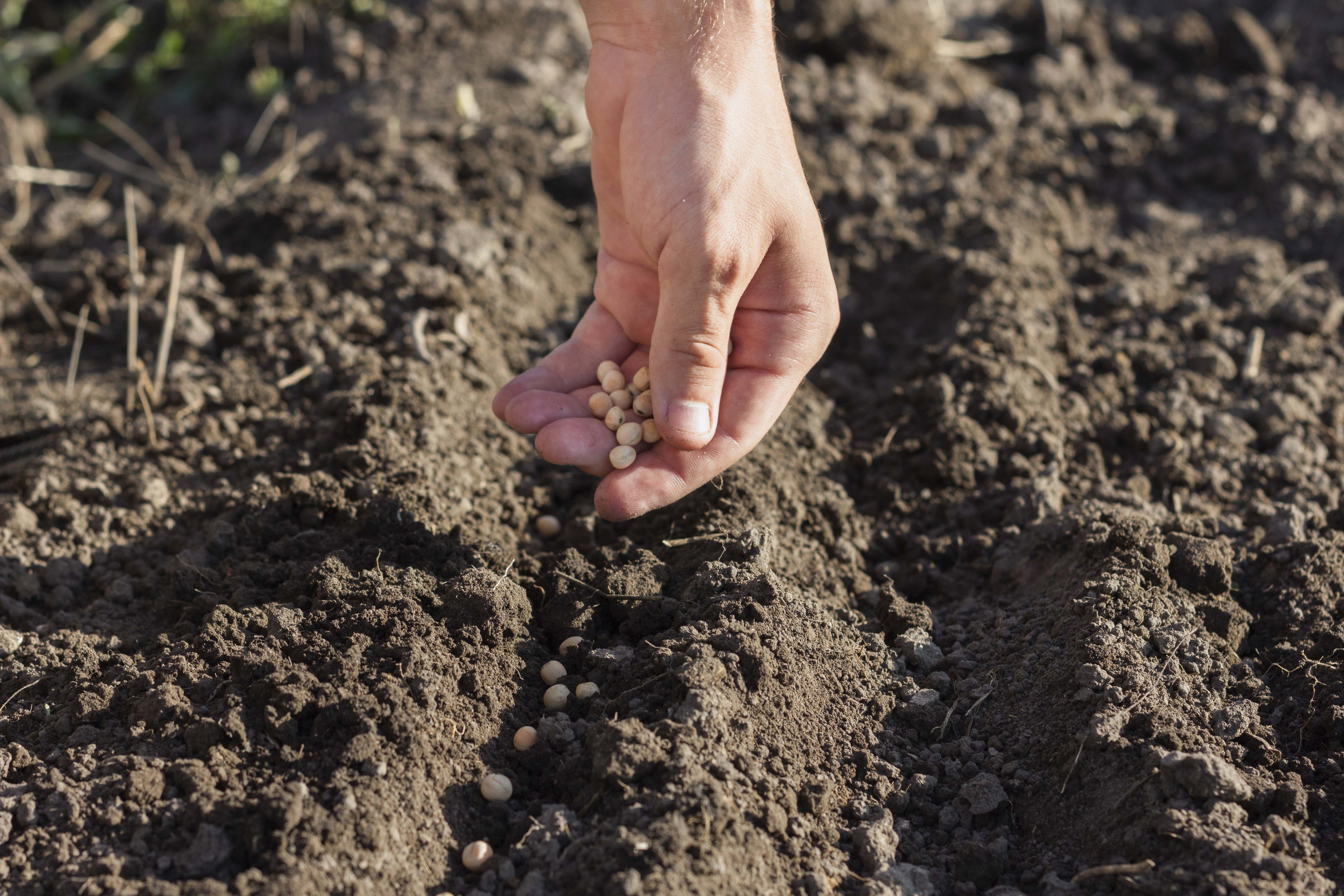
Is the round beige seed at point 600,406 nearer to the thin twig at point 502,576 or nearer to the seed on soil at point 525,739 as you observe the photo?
the thin twig at point 502,576

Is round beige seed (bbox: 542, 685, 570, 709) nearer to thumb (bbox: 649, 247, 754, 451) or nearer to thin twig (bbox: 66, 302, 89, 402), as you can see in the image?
thumb (bbox: 649, 247, 754, 451)

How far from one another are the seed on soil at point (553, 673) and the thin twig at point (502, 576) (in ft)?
0.66

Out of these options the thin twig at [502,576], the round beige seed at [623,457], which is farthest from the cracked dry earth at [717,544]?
the round beige seed at [623,457]

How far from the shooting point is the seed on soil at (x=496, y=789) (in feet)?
6.52

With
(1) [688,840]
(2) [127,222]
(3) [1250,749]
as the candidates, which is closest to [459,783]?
(1) [688,840]

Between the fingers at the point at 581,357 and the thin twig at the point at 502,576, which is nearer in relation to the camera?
the thin twig at the point at 502,576

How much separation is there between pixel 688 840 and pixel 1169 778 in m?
0.89

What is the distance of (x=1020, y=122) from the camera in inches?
168

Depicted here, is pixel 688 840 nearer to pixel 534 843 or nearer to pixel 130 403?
pixel 534 843

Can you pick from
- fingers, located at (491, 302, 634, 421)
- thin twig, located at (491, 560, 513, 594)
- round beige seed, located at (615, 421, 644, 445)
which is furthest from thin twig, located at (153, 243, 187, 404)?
round beige seed, located at (615, 421, 644, 445)

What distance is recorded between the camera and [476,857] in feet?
6.15

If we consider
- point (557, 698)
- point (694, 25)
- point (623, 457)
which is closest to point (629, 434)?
point (623, 457)

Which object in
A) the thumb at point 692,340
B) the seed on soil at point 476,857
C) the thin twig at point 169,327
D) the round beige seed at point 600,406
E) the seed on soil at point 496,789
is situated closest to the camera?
the seed on soil at point 476,857

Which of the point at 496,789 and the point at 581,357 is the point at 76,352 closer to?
the point at 581,357
